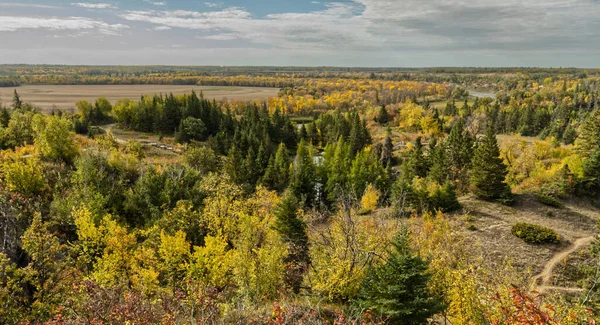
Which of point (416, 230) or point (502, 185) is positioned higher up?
point (502, 185)

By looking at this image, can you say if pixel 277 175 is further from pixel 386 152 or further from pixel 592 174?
pixel 592 174

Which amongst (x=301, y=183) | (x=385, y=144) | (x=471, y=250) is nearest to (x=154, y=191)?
(x=301, y=183)

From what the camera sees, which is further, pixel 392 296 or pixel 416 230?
pixel 416 230

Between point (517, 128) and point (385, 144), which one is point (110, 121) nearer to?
point (385, 144)

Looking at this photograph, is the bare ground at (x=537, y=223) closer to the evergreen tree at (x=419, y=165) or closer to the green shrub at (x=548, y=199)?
the green shrub at (x=548, y=199)

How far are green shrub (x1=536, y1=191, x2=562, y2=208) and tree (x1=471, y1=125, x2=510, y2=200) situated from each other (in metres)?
3.42

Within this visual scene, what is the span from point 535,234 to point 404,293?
21.9 metres

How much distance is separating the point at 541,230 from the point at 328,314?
75.2 ft

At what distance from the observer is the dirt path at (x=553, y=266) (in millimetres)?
25141

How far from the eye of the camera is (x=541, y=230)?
30688mm

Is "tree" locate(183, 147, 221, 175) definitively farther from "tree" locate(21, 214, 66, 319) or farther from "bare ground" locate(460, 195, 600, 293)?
"bare ground" locate(460, 195, 600, 293)

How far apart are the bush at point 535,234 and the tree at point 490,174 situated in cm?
662

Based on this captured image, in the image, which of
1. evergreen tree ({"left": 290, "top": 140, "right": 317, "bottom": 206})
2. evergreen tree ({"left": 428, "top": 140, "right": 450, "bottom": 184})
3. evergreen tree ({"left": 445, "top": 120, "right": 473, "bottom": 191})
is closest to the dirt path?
evergreen tree ({"left": 428, "top": 140, "right": 450, "bottom": 184})

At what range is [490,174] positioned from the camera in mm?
37625
